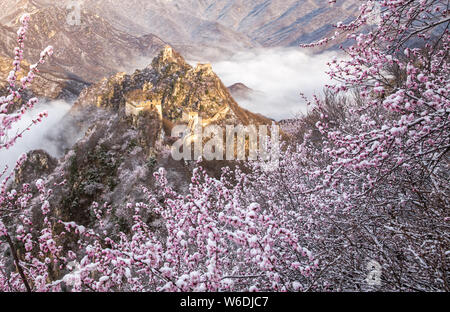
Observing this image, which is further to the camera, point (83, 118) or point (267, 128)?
point (83, 118)

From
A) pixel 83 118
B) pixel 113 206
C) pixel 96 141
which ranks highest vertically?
pixel 83 118

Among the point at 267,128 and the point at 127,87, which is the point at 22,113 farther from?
the point at 127,87

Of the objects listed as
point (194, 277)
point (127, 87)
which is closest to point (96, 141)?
point (127, 87)

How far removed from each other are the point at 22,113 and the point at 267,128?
1155 inches

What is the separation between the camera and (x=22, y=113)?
3.42 metres

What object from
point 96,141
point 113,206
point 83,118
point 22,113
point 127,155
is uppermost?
point 83,118

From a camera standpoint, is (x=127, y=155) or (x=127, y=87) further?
(x=127, y=87)

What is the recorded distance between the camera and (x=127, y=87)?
43.8m
